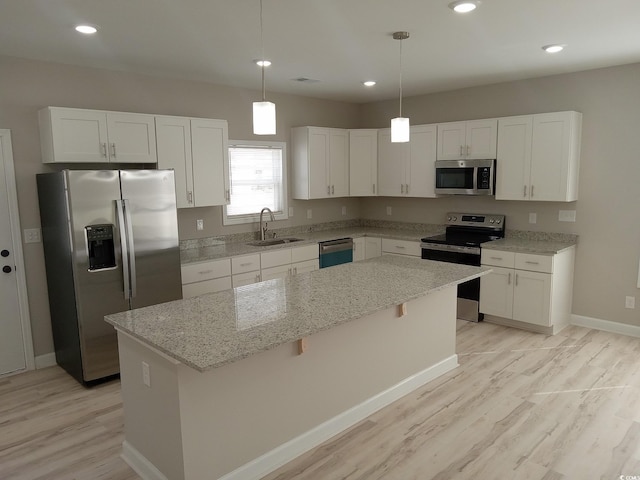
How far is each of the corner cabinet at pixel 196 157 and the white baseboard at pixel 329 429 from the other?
257 centimetres

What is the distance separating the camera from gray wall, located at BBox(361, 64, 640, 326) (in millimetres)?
4473

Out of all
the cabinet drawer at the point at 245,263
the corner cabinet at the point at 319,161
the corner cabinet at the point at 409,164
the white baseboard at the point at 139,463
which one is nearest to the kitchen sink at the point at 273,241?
the cabinet drawer at the point at 245,263

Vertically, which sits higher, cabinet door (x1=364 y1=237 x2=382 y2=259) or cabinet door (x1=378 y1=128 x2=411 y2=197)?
cabinet door (x1=378 y1=128 x2=411 y2=197)

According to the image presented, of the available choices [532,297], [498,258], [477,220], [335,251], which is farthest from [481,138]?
[335,251]

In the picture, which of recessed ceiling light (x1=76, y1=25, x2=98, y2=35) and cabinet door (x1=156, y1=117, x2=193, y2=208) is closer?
recessed ceiling light (x1=76, y1=25, x2=98, y2=35)

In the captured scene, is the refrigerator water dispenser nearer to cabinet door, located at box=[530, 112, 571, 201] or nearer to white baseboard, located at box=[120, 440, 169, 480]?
white baseboard, located at box=[120, 440, 169, 480]

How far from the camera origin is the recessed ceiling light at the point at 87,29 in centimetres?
306

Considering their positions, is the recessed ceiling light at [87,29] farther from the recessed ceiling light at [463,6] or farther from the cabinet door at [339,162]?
the cabinet door at [339,162]

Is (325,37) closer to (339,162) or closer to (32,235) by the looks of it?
(339,162)

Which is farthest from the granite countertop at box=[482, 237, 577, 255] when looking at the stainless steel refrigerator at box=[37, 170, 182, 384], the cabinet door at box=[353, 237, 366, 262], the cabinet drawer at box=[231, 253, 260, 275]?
the stainless steel refrigerator at box=[37, 170, 182, 384]

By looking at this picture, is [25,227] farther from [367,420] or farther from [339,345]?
[367,420]

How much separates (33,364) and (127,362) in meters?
2.09

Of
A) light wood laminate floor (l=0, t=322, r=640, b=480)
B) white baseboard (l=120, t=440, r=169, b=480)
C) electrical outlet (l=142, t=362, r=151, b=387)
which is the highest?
electrical outlet (l=142, t=362, r=151, b=387)

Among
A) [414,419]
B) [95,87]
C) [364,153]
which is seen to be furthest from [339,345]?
[364,153]
